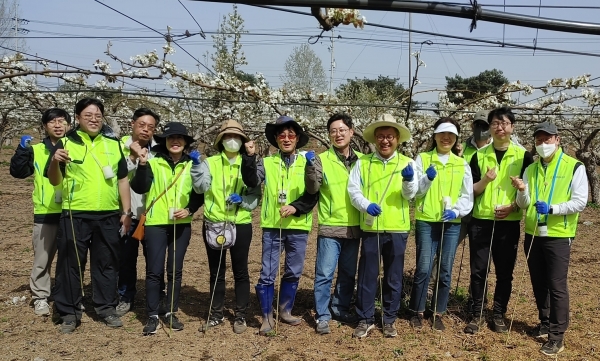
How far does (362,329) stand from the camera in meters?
4.71

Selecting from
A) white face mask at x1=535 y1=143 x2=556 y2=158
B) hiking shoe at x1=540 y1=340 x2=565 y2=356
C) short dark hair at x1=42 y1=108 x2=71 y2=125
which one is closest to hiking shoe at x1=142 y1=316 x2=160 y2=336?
short dark hair at x1=42 y1=108 x2=71 y2=125

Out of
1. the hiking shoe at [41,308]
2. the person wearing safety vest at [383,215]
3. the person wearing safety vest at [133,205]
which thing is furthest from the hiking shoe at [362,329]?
the hiking shoe at [41,308]

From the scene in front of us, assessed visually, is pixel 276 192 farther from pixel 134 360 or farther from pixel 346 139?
pixel 134 360

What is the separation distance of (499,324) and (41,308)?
418 centimetres

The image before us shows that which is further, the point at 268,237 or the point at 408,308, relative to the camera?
the point at 408,308

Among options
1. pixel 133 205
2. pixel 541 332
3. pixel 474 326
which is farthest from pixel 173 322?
pixel 541 332

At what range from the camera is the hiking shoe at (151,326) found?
4.61 meters

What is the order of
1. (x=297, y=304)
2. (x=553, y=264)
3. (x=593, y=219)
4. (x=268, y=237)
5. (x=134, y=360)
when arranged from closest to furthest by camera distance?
1. (x=134, y=360)
2. (x=553, y=264)
3. (x=268, y=237)
4. (x=297, y=304)
5. (x=593, y=219)

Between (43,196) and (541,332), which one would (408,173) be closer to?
(541,332)

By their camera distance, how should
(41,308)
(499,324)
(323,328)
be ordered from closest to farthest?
1. (323,328)
2. (499,324)
3. (41,308)

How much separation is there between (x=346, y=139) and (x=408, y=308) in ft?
5.56

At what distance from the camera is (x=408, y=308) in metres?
5.08

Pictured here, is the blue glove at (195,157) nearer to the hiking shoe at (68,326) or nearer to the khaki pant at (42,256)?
the khaki pant at (42,256)

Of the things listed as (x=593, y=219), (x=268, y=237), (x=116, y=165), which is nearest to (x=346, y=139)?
(x=268, y=237)
